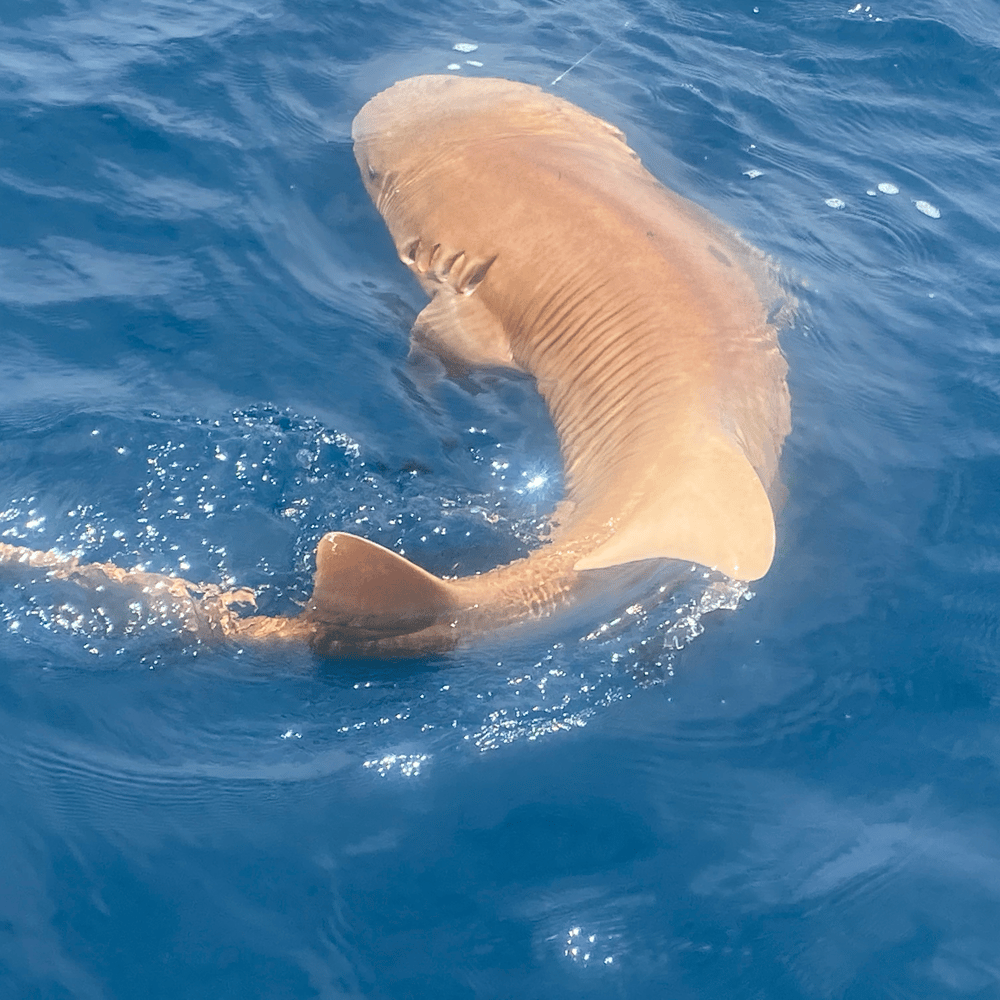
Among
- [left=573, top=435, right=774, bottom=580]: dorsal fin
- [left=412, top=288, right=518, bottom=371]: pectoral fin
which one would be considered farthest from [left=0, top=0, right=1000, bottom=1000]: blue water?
[left=573, top=435, right=774, bottom=580]: dorsal fin

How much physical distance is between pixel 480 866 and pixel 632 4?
9.91 metres

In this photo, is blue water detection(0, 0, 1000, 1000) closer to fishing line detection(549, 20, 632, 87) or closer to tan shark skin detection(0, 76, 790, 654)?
tan shark skin detection(0, 76, 790, 654)

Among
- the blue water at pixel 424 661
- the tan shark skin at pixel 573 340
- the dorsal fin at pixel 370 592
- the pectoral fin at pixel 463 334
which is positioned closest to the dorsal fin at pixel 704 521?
the tan shark skin at pixel 573 340

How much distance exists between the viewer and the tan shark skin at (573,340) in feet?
A: 16.1

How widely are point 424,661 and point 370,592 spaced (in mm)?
556

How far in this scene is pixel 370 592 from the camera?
4523 mm

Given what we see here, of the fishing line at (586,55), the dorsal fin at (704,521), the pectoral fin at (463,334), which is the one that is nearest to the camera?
the dorsal fin at (704,521)

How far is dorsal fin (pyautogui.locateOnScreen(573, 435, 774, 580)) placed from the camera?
4906 millimetres

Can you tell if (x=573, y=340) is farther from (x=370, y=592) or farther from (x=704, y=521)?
(x=370, y=592)

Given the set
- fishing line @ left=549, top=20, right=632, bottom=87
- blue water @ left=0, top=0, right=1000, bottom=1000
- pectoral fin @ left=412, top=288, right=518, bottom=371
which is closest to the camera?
blue water @ left=0, top=0, right=1000, bottom=1000

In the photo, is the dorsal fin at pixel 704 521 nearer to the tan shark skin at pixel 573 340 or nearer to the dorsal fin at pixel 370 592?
the tan shark skin at pixel 573 340

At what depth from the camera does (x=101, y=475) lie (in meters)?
5.87

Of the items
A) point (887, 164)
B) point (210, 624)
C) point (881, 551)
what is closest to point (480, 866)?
point (210, 624)

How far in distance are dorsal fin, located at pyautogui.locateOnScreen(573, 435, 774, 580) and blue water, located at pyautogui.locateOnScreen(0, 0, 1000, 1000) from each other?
440 millimetres
